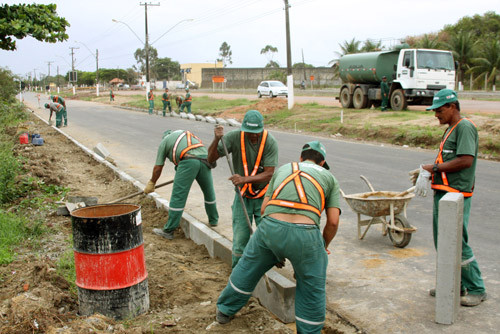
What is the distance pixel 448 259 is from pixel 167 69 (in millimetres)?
122393

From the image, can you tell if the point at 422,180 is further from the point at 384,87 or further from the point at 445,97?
the point at 384,87

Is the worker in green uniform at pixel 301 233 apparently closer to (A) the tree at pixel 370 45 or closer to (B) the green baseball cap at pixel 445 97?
(B) the green baseball cap at pixel 445 97

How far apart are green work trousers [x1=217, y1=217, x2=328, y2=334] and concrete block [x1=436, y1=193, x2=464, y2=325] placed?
102cm

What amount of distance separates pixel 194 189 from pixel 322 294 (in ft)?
20.4

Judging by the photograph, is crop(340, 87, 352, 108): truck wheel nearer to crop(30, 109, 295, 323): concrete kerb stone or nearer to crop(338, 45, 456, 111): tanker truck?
crop(338, 45, 456, 111): tanker truck

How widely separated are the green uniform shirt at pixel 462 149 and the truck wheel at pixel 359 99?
21403mm

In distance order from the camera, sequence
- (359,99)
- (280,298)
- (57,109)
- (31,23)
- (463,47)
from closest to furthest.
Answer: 1. (280,298)
2. (31,23)
3. (57,109)
4. (359,99)
5. (463,47)

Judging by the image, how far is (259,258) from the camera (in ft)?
12.5

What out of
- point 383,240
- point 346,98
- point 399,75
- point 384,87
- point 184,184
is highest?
point 399,75

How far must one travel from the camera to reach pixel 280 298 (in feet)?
14.5

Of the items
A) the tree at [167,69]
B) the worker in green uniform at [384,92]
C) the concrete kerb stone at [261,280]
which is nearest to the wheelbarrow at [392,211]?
the concrete kerb stone at [261,280]

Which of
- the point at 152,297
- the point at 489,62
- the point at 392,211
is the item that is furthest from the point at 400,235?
the point at 489,62

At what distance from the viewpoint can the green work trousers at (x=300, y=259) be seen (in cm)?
356

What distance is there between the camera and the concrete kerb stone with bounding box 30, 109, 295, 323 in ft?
14.3
